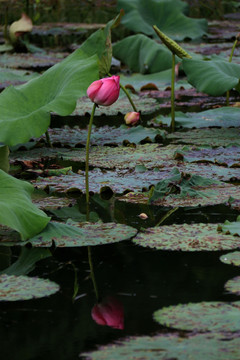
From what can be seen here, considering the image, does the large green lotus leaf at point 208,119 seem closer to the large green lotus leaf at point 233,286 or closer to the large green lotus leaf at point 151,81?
the large green lotus leaf at point 151,81

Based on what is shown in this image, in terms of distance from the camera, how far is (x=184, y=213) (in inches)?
85.7

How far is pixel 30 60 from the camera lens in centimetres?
630

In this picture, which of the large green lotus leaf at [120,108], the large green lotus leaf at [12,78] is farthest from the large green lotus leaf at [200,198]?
the large green lotus leaf at [12,78]

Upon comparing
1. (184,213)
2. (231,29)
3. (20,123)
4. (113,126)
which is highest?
(20,123)

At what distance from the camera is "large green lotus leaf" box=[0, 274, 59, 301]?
156cm

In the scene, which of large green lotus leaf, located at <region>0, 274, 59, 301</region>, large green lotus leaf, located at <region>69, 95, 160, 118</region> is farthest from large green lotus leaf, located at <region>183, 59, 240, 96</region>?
large green lotus leaf, located at <region>0, 274, 59, 301</region>

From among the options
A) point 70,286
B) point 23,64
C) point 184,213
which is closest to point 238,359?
point 70,286

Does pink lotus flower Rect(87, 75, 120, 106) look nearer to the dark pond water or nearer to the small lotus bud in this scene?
the small lotus bud

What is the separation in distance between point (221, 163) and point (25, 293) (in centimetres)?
129

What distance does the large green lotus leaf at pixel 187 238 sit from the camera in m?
1.85

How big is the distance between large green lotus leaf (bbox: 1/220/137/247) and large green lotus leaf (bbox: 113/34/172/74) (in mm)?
3246

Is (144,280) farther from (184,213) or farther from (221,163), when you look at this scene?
(221,163)

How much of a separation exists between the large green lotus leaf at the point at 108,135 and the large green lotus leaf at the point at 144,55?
175 cm

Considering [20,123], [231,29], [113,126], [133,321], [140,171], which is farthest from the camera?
[231,29]
